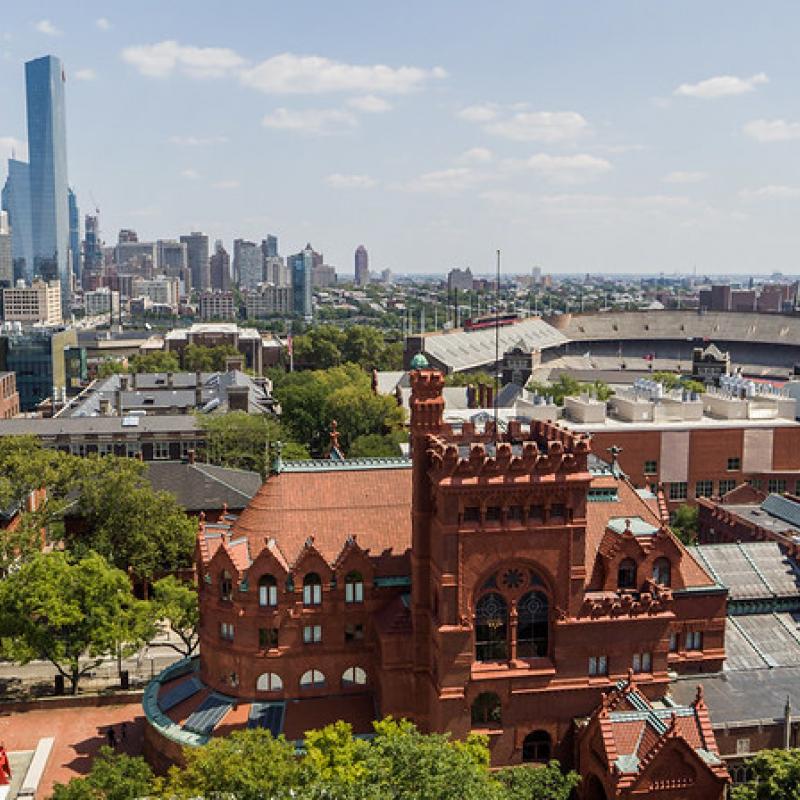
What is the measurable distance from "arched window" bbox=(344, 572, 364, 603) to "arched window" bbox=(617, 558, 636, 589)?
1446 cm

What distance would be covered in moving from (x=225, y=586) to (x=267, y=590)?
2.75 metres

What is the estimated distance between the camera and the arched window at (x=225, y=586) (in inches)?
2093

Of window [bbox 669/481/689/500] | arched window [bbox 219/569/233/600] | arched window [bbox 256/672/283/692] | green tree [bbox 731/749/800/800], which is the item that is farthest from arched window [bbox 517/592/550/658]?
window [bbox 669/481/689/500]

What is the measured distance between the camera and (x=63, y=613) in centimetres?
6319

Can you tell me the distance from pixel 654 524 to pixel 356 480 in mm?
17875

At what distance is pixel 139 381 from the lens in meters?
166

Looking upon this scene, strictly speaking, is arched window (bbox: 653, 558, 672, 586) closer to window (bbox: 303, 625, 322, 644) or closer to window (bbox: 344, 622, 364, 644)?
window (bbox: 344, 622, 364, 644)

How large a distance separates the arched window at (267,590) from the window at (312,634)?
7.88 feet

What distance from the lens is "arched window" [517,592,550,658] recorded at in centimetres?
4922

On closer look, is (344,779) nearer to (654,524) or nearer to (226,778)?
(226,778)

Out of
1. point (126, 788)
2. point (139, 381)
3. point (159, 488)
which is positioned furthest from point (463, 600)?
point (139, 381)

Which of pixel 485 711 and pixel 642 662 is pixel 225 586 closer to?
pixel 485 711

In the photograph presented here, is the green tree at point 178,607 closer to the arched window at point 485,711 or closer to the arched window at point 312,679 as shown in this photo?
the arched window at point 312,679

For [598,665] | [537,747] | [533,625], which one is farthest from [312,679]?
[598,665]
